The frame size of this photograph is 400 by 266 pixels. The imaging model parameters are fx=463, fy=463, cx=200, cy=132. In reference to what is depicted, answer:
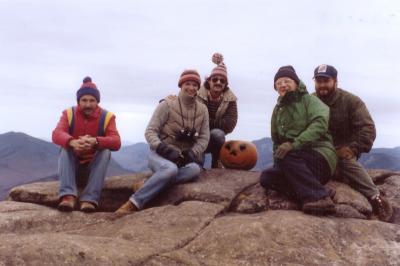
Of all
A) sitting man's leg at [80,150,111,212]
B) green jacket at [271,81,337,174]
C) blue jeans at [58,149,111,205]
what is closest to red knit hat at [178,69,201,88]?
green jacket at [271,81,337,174]

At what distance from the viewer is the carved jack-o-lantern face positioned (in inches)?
475

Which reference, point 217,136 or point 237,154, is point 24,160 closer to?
point 217,136

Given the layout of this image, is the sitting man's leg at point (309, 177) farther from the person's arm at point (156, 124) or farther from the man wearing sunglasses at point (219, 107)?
the man wearing sunglasses at point (219, 107)

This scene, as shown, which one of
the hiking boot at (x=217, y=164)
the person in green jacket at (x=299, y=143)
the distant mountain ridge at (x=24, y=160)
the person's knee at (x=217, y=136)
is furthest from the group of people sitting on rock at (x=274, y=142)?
the distant mountain ridge at (x=24, y=160)

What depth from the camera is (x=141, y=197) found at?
383 inches

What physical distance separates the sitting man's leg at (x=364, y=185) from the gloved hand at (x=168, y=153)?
357 cm

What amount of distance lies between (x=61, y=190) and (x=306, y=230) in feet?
17.0

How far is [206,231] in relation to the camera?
7766 mm

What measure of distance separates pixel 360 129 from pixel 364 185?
121 centimetres

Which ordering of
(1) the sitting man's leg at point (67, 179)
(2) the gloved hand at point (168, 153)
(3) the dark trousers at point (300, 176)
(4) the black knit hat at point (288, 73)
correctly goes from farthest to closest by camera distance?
(2) the gloved hand at point (168, 153), (1) the sitting man's leg at point (67, 179), (4) the black knit hat at point (288, 73), (3) the dark trousers at point (300, 176)

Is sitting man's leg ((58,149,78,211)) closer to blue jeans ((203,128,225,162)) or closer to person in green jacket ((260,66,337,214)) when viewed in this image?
blue jeans ((203,128,225,162))

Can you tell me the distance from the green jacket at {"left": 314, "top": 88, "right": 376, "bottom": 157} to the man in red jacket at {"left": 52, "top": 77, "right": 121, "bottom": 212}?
4827mm

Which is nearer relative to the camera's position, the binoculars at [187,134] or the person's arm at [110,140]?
the person's arm at [110,140]

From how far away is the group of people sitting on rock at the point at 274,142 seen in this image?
904 cm
